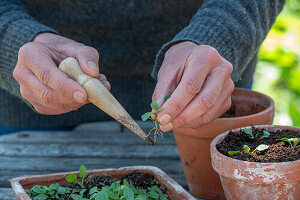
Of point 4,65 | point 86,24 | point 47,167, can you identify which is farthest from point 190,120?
point 86,24

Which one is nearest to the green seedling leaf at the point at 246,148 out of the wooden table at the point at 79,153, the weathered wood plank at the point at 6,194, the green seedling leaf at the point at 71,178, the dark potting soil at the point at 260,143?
the dark potting soil at the point at 260,143

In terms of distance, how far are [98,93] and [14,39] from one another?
521 mm

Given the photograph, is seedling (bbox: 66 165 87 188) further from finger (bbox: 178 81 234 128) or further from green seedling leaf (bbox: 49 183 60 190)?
finger (bbox: 178 81 234 128)

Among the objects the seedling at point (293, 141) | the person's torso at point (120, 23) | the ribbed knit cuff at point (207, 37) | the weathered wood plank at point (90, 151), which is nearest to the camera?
the seedling at point (293, 141)

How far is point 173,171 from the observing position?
145 cm

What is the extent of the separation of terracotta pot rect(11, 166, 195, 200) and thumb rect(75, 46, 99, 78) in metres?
0.30

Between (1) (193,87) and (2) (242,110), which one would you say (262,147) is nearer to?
(1) (193,87)

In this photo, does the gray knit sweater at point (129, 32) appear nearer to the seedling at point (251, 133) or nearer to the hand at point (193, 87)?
the hand at point (193, 87)

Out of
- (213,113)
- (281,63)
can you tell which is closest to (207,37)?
(213,113)

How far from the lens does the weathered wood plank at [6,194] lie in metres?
1.24

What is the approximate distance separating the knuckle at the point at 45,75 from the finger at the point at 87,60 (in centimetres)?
9

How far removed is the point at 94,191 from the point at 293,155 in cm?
49

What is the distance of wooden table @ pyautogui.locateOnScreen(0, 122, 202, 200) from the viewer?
1.47 meters

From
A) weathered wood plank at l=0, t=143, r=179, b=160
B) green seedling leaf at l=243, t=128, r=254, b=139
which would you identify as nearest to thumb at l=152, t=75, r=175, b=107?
green seedling leaf at l=243, t=128, r=254, b=139
